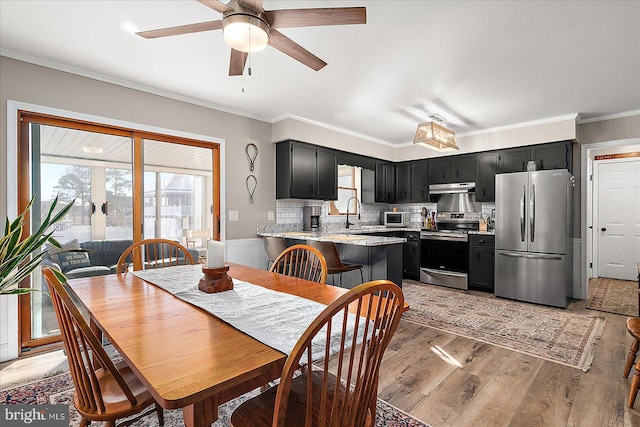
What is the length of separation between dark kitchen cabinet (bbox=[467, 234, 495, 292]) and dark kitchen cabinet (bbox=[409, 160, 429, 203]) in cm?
125

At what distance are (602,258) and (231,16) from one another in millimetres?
7413

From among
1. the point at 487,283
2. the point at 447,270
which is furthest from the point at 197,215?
the point at 487,283

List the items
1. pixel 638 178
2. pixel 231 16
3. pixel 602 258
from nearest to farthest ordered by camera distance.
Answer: pixel 231 16 → pixel 638 178 → pixel 602 258

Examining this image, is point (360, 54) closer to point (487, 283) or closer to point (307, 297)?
point (307, 297)

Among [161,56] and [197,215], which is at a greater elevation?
[161,56]

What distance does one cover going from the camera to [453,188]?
17.7 ft

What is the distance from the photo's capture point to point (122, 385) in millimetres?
1102

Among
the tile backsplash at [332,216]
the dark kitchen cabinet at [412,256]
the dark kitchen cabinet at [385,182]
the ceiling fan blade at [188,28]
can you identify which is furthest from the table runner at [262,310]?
the dark kitchen cabinet at [385,182]

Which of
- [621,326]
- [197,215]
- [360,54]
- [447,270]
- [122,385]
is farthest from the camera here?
[447,270]

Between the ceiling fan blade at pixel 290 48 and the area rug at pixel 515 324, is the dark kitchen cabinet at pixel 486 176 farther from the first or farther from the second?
the ceiling fan blade at pixel 290 48

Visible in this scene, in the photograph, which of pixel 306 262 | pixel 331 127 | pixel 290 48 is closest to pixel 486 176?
pixel 331 127

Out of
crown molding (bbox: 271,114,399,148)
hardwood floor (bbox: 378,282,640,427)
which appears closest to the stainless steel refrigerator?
hardwood floor (bbox: 378,282,640,427)

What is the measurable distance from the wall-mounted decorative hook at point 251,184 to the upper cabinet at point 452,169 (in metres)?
3.20

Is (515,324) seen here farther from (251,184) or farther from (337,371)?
(251,184)
